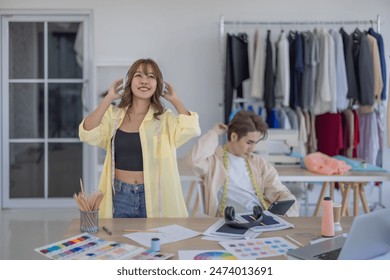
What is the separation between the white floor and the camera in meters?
4.13

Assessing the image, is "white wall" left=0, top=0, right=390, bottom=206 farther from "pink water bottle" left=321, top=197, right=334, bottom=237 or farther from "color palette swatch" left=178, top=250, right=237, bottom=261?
"color palette swatch" left=178, top=250, right=237, bottom=261

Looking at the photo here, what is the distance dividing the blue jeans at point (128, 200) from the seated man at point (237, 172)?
554mm

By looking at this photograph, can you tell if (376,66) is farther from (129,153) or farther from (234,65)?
(129,153)

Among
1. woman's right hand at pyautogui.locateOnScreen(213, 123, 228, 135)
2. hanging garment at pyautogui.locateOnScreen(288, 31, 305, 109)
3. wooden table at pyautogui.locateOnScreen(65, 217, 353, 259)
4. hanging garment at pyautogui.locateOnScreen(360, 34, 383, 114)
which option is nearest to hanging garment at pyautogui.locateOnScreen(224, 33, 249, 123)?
hanging garment at pyautogui.locateOnScreen(288, 31, 305, 109)

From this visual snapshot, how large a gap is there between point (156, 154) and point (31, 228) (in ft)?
9.52

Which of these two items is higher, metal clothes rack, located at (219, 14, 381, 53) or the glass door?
metal clothes rack, located at (219, 14, 381, 53)

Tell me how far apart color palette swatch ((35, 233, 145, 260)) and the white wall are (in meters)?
3.91

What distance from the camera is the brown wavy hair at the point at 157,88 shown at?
8.27 feet

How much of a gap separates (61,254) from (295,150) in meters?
3.57

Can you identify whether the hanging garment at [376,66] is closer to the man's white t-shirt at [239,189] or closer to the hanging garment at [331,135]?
the hanging garment at [331,135]

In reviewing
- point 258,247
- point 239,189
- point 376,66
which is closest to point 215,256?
point 258,247

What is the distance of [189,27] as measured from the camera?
5.88 metres

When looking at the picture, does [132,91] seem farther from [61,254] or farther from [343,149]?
[343,149]

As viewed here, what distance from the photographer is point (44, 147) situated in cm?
593
